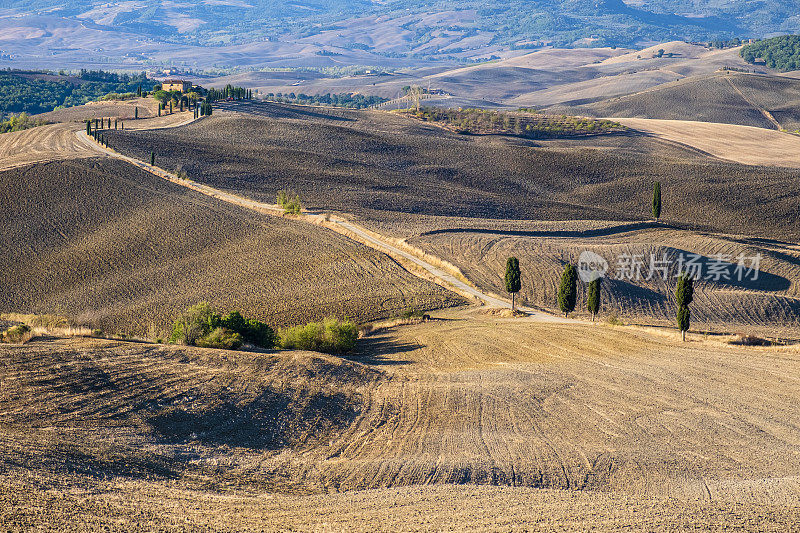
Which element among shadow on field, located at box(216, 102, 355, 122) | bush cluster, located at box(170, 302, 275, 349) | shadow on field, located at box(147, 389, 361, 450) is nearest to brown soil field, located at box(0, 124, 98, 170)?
shadow on field, located at box(216, 102, 355, 122)

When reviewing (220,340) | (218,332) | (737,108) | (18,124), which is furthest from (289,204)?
(737,108)

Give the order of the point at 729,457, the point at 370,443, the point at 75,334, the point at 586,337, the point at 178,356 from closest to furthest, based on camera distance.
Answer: the point at 729,457, the point at 370,443, the point at 178,356, the point at 75,334, the point at 586,337

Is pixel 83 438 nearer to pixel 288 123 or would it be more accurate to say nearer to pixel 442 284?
pixel 442 284

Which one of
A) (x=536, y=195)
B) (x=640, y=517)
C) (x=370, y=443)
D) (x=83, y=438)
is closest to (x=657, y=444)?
(x=640, y=517)

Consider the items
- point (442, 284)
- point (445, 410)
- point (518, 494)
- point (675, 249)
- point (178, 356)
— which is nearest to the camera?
point (518, 494)

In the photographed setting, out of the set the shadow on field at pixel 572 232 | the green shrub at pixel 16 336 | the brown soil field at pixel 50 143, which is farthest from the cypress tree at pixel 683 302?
the brown soil field at pixel 50 143

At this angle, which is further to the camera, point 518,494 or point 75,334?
Answer: point 75,334

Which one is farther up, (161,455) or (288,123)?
(288,123)

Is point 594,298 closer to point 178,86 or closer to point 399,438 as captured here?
point 399,438
